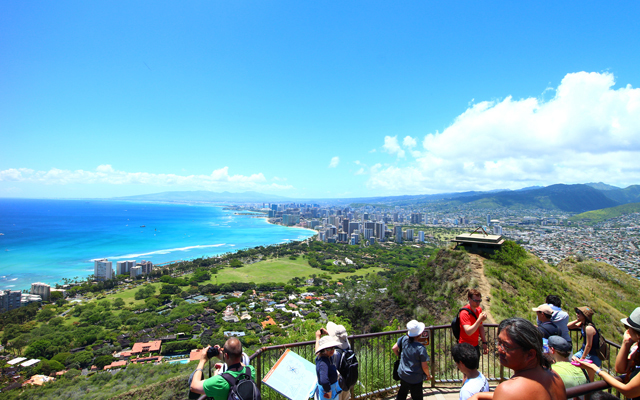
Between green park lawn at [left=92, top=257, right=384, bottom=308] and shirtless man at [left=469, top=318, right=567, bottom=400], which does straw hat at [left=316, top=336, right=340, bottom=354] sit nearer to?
shirtless man at [left=469, top=318, right=567, bottom=400]

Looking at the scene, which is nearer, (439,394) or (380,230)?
(439,394)

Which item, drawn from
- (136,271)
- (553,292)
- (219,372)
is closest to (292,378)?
(219,372)

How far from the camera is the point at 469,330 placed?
2791 millimetres

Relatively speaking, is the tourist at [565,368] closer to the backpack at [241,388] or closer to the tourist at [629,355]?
the tourist at [629,355]

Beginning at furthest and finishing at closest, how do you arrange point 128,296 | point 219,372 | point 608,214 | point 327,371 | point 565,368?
point 608,214 < point 128,296 < point 327,371 < point 219,372 < point 565,368

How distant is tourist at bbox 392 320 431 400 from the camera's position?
101 inches

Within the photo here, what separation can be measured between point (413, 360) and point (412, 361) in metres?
0.01

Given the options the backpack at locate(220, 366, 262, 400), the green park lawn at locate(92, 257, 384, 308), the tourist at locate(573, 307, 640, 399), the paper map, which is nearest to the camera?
the backpack at locate(220, 366, 262, 400)

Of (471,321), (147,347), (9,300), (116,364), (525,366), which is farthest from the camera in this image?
(9,300)

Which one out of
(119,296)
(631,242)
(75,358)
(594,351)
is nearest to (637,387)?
(594,351)

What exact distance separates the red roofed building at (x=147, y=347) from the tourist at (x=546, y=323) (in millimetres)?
19107

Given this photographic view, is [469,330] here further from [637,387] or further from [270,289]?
[270,289]

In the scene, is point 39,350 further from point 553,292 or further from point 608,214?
point 608,214

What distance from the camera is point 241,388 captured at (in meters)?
1.99
